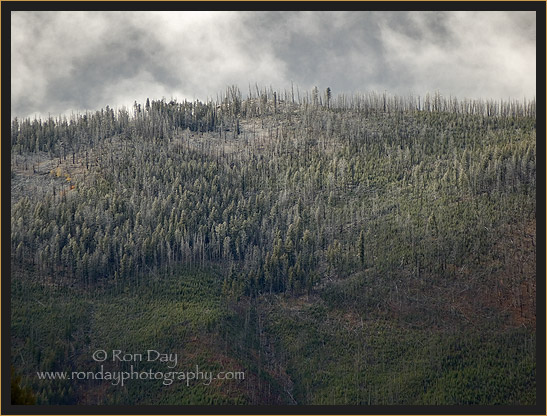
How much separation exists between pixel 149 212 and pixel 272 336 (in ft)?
109

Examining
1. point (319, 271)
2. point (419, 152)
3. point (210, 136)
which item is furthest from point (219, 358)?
point (210, 136)

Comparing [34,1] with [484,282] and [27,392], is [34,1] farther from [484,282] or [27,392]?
[484,282]

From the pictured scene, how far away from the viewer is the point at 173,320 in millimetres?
92062

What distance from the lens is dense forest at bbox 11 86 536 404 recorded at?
8381 centimetres

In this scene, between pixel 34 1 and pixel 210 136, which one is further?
pixel 210 136

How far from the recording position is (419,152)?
433 ft

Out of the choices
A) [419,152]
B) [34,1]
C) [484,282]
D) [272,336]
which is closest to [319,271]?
[272,336]

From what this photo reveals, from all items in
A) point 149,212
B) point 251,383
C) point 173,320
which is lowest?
point 251,383

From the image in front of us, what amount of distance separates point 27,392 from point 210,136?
108145 millimetres

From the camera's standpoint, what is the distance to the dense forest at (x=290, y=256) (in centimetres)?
8381

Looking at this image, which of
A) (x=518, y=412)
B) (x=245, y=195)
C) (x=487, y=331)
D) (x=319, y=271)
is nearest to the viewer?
(x=518, y=412)

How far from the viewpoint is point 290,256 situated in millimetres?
111312

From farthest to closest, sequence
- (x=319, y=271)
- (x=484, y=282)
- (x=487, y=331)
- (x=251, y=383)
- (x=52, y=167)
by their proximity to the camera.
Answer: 1. (x=52, y=167)
2. (x=319, y=271)
3. (x=484, y=282)
4. (x=487, y=331)
5. (x=251, y=383)

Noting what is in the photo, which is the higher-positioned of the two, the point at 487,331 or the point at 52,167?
the point at 52,167
